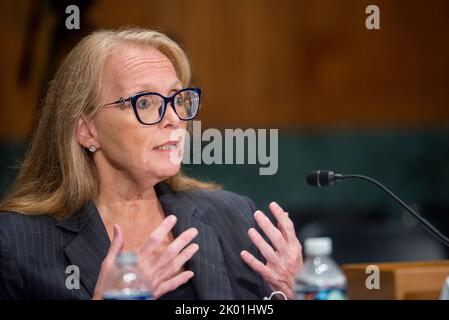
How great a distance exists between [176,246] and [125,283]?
0.57 ft

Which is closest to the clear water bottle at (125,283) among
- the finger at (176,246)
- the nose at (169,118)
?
the finger at (176,246)

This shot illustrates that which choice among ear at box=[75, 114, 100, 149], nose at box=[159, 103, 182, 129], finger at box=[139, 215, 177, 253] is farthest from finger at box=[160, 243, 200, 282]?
ear at box=[75, 114, 100, 149]

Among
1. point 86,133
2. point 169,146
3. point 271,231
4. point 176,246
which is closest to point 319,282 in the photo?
point 271,231

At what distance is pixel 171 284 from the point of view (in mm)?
1793

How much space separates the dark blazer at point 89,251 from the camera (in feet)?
6.14

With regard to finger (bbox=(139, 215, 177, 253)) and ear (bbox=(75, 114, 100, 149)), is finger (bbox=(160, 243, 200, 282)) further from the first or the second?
ear (bbox=(75, 114, 100, 149))

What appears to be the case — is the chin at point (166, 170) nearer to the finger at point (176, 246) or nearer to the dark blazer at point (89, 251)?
the dark blazer at point (89, 251)

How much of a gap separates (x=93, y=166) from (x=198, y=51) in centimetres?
164

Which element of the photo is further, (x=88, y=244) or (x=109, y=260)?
(x=88, y=244)

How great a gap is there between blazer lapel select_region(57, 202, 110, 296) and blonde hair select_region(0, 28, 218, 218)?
4cm

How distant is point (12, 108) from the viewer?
366cm

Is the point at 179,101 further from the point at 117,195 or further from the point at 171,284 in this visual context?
the point at 171,284

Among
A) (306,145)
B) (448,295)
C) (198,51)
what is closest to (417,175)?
(306,145)

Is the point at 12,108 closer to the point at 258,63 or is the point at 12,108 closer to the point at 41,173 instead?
the point at 258,63
